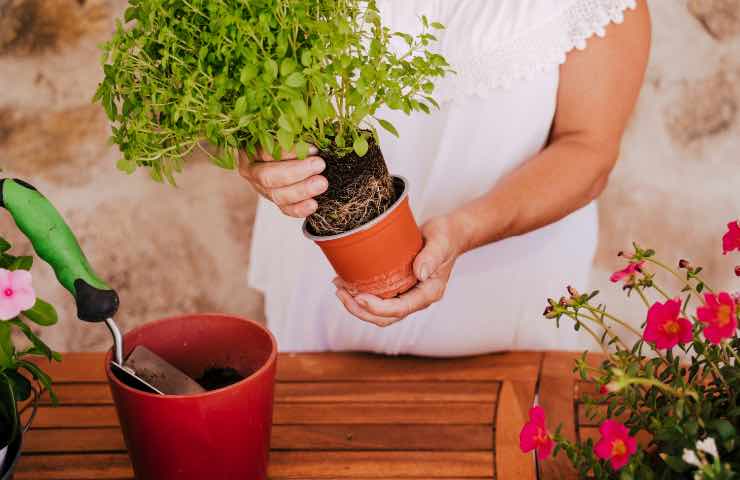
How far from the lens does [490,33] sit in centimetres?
114

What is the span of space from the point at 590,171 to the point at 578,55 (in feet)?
0.59

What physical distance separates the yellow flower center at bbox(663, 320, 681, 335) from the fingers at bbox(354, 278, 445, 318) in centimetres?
35

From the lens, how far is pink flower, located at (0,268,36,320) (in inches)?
26.9

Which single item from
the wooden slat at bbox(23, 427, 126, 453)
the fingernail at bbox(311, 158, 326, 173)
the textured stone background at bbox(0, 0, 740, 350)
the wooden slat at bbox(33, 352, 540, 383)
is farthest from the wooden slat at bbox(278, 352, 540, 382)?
the textured stone background at bbox(0, 0, 740, 350)

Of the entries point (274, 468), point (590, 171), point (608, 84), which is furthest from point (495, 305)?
point (274, 468)

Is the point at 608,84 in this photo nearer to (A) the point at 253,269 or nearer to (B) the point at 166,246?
(A) the point at 253,269

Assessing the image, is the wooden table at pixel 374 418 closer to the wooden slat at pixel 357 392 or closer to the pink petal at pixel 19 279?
the wooden slat at pixel 357 392

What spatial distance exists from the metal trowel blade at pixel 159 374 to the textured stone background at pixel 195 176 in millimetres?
1335

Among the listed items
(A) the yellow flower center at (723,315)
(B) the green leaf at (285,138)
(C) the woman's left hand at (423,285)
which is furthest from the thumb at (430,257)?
(A) the yellow flower center at (723,315)

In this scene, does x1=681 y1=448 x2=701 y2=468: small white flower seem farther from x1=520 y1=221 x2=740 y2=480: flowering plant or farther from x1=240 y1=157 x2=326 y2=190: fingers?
x1=240 y1=157 x2=326 y2=190: fingers

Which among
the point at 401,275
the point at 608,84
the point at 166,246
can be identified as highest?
the point at 608,84

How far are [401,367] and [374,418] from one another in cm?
13

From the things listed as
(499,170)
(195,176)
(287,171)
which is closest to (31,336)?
(287,171)

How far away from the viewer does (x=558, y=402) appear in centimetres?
93
